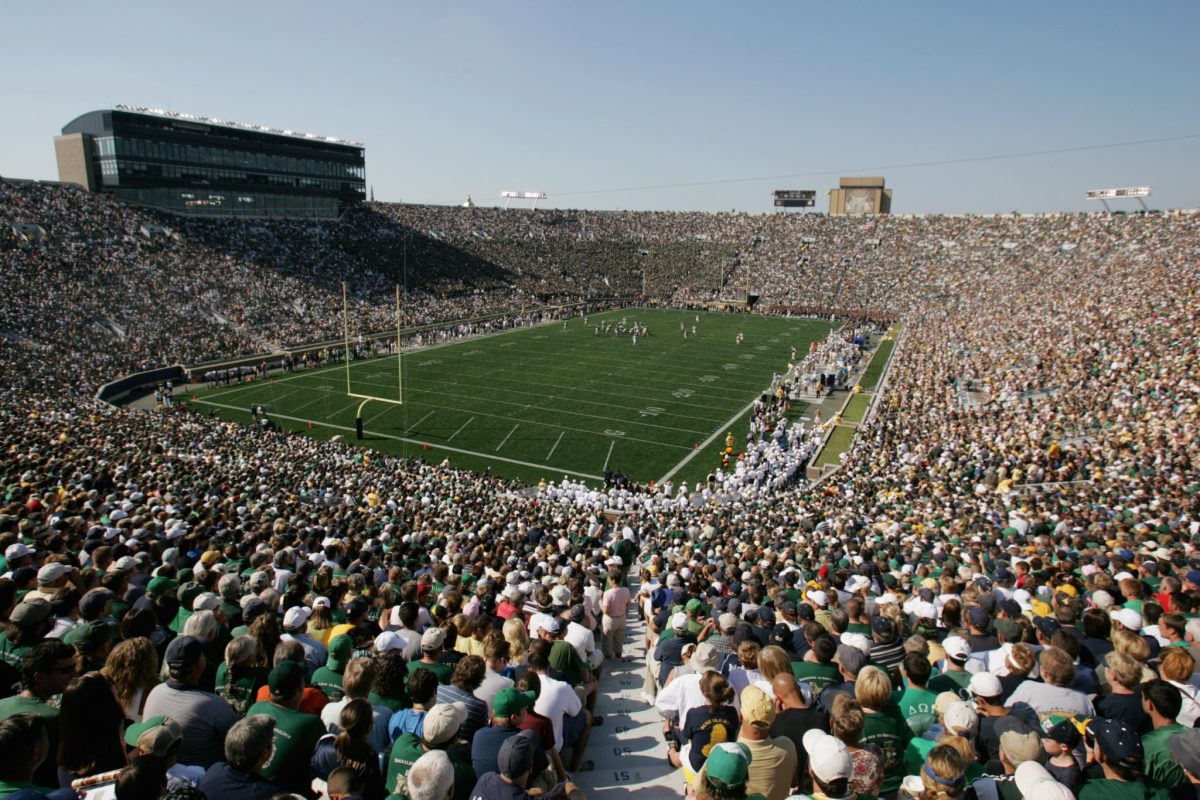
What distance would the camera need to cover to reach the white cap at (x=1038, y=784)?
3.03m

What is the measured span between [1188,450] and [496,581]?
14735 millimetres

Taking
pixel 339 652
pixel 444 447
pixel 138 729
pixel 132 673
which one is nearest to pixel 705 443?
pixel 444 447

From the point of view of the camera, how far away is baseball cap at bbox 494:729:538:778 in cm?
319

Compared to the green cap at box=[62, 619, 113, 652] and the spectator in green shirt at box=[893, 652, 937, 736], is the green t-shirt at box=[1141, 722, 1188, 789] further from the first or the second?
the green cap at box=[62, 619, 113, 652]

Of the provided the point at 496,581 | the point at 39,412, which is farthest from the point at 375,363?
the point at 496,581

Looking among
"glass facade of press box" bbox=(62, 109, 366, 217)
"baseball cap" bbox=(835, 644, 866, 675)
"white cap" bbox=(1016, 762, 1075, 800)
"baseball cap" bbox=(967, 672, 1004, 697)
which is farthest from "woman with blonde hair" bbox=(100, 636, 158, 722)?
"glass facade of press box" bbox=(62, 109, 366, 217)

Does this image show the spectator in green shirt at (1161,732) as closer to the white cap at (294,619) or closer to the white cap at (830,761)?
the white cap at (830,761)

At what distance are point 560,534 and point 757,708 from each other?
31.3 feet

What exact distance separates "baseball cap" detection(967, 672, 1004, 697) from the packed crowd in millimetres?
19

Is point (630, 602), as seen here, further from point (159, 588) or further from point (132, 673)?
point (132, 673)

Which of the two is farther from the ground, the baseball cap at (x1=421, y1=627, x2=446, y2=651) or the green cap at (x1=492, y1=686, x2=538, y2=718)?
the green cap at (x1=492, y1=686, x2=538, y2=718)

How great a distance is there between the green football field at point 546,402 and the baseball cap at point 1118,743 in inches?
750

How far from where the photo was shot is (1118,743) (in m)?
3.32

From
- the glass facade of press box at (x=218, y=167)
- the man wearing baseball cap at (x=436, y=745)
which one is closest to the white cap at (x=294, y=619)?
the man wearing baseball cap at (x=436, y=745)
